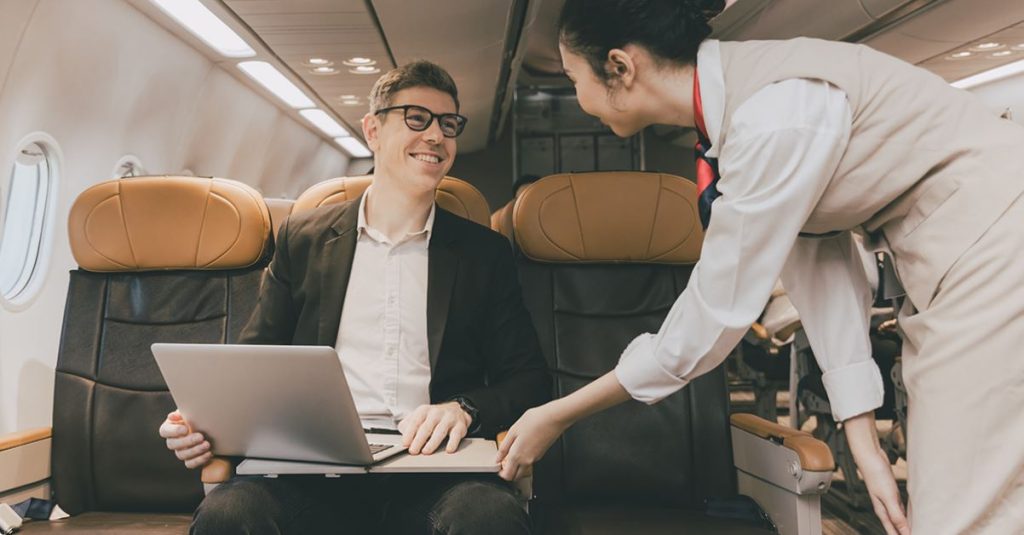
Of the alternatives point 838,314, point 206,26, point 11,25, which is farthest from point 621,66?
point 206,26

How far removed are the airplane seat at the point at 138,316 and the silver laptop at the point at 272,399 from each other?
0.77 m

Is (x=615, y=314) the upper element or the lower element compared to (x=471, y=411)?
upper

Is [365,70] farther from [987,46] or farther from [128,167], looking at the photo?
[987,46]

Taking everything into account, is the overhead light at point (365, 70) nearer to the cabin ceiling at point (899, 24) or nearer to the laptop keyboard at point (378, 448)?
the cabin ceiling at point (899, 24)

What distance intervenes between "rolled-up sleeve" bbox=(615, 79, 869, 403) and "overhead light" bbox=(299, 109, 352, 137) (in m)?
8.01

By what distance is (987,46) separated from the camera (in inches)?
259

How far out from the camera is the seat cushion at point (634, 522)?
1947mm

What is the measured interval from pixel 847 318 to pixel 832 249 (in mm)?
137

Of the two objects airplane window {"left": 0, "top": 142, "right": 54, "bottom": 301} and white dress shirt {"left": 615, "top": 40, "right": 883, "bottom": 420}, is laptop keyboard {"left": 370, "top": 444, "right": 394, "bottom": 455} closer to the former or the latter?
white dress shirt {"left": 615, "top": 40, "right": 883, "bottom": 420}

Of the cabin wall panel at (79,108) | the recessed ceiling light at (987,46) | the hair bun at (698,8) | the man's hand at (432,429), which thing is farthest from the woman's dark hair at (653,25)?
the recessed ceiling light at (987,46)

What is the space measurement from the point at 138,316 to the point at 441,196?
3.30 feet

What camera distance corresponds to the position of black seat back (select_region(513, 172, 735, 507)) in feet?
7.55

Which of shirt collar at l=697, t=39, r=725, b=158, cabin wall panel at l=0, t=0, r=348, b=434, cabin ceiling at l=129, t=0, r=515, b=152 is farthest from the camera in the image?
cabin ceiling at l=129, t=0, r=515, b=152

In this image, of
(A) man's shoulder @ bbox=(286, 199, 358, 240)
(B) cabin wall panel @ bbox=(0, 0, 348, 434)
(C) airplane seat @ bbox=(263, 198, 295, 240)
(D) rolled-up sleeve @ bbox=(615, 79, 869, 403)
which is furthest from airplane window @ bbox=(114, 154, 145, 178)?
(D) rolled-up sleeve @ bbox=(615, 79, 869, 403)
